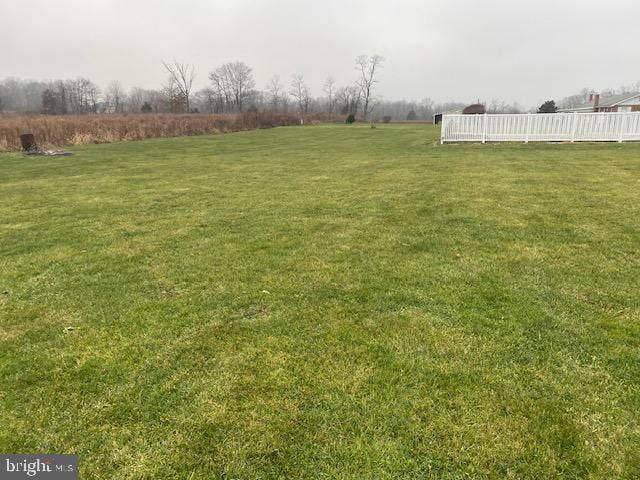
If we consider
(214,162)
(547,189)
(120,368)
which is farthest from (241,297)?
(214,162)

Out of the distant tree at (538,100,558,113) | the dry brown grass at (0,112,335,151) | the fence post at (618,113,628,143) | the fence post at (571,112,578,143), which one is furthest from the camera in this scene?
the distant tree at (538,100,558,113)

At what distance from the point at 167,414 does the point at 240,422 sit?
44 centimetres

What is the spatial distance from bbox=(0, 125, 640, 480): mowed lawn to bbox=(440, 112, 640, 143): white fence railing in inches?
422

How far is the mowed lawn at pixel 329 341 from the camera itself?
2.13 meters

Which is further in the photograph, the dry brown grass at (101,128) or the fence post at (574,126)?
the dry brown grass at (101,128)

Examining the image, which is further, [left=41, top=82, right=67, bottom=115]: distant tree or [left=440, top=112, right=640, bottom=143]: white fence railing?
[left=41, top=82, right=67, bottom=115]: distant tree

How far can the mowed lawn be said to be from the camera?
2.13 meters

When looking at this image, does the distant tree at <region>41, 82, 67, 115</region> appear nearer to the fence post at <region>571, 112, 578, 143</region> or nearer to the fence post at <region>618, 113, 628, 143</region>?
the fence post at <region>571, 112, 578, 143</region>

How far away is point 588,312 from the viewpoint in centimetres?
339

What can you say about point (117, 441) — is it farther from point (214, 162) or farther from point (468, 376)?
point (214, 162)

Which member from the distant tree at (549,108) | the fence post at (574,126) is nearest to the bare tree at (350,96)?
the distant tree at (549,108)

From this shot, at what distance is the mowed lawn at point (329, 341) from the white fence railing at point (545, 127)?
10.7m

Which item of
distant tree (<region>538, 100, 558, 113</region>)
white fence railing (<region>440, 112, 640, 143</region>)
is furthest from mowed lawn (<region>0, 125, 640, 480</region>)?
distant tree (<region>538, 100, 558, 113</region>)

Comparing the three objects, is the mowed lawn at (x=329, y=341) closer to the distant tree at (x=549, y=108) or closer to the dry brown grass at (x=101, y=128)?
the dry brown grass at (x=101, y=128)
